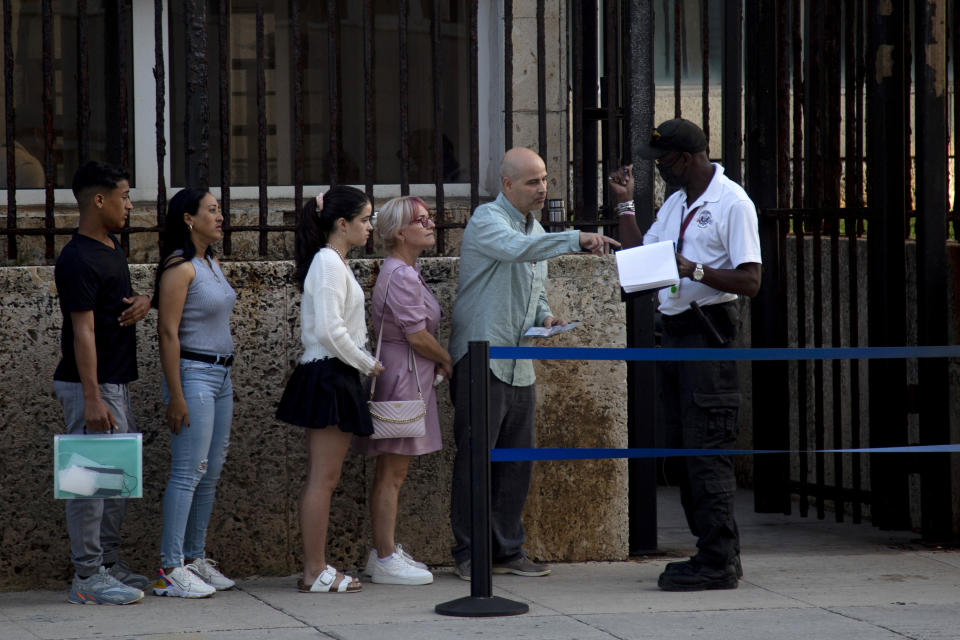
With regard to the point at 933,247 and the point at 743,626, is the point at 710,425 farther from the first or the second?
the point at 933,247

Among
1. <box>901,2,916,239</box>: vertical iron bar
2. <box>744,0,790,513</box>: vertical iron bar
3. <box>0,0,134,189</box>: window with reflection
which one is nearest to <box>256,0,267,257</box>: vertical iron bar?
<box>0,0,134,189</box>: window with reflection

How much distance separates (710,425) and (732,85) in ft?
7.47

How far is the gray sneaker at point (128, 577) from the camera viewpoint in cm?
588

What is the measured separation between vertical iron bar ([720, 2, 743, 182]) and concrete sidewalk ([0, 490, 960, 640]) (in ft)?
6.90

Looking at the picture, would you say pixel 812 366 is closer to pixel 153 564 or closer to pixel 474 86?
pixel 474 86

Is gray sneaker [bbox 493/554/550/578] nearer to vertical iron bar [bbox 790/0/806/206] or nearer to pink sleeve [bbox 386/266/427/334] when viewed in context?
pink sleeve [bbox 386/266/427/334]

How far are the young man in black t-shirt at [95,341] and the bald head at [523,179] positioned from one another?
1683 millimetres

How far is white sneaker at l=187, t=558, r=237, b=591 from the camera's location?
19.6 ft

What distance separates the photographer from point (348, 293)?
586cm

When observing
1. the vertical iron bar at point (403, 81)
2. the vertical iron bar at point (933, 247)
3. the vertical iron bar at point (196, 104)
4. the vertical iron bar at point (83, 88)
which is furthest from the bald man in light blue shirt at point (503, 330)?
the vertical iron bar at point (933, 247)

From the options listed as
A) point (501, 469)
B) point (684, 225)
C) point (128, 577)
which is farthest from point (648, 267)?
point (128, 577)

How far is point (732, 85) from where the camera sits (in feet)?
23.7

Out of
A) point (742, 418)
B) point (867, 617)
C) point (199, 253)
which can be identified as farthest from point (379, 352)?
point (742, 418)

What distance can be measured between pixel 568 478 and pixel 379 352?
124cm
